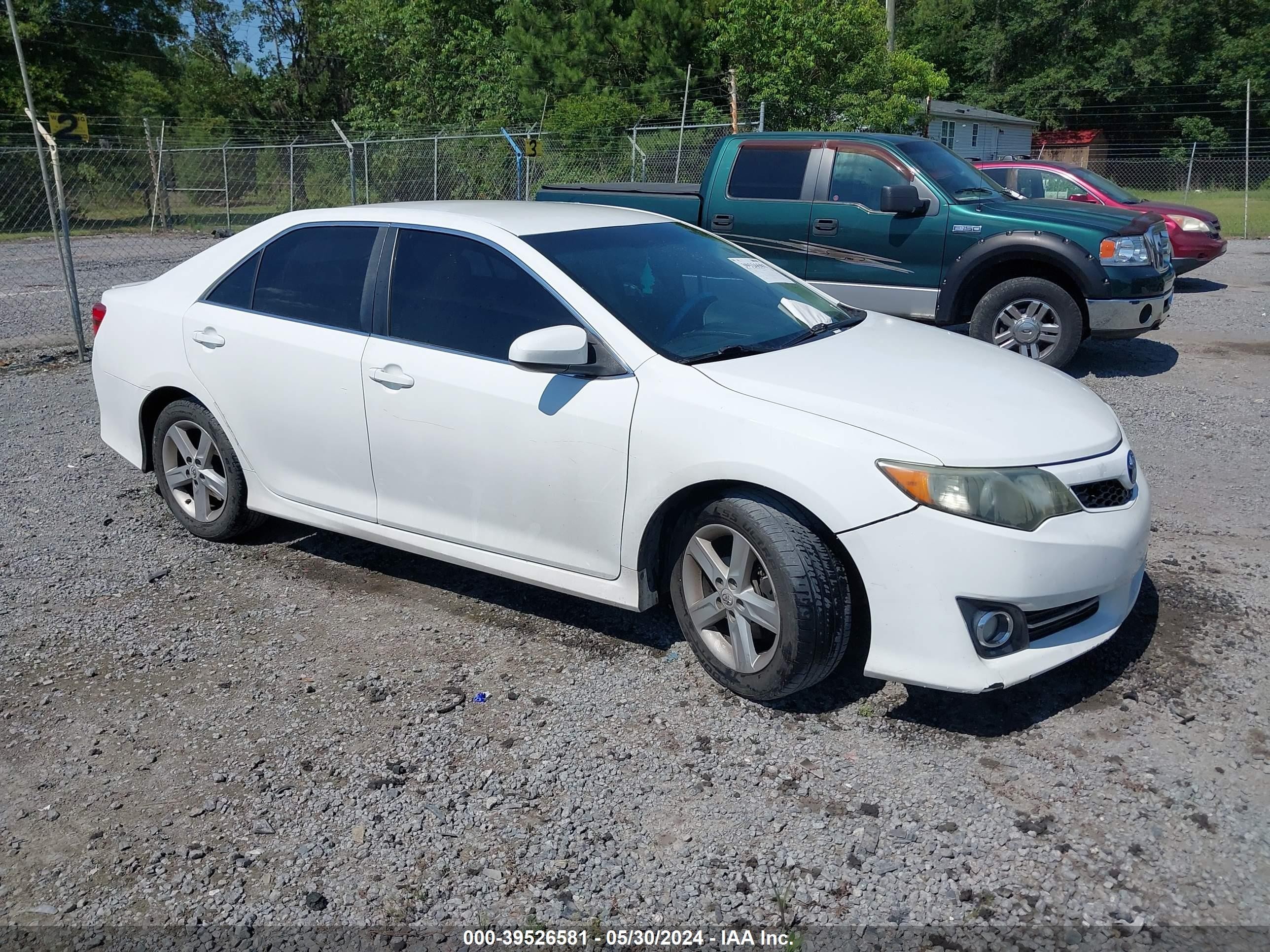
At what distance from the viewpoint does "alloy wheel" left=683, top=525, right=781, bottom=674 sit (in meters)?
3.50

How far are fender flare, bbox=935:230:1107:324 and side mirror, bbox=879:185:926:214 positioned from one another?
0.56 m

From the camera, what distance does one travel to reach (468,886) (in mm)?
2799

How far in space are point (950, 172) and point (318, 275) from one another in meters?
6.26

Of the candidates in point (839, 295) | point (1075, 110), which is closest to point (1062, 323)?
point (839, 295)

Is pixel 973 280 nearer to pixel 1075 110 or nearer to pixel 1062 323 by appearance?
pixel 1062 323

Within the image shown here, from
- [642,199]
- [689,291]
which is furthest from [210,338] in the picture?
[642,199]

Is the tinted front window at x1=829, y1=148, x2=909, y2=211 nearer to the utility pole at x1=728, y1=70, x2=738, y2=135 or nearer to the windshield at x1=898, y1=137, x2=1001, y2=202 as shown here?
the windshield at x1=898, y1=137, x2=1001, y2=202

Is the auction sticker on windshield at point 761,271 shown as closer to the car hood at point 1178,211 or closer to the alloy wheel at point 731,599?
the alloy wheel at point 731,599

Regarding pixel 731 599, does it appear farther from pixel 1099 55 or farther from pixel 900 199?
pixel 1099 55

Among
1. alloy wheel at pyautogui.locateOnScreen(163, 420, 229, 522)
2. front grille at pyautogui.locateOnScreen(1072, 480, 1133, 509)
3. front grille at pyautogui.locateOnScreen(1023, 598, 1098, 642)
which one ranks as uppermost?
front grille at pyautogui.locateOnScreen(1072, 480, 1133, 509)

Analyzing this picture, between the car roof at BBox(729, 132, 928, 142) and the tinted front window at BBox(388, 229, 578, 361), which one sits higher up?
the car roof at BBox(729, 132, 928, 142)

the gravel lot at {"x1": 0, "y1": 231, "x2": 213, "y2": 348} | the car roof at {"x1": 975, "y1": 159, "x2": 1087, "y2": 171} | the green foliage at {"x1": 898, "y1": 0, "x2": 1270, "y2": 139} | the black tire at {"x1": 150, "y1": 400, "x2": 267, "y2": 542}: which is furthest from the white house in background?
the black tire at {"x1": 150, "y1": 400, "x2": 267, "y2": 542}

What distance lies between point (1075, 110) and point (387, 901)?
56668 mm

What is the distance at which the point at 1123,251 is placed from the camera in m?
8.24
